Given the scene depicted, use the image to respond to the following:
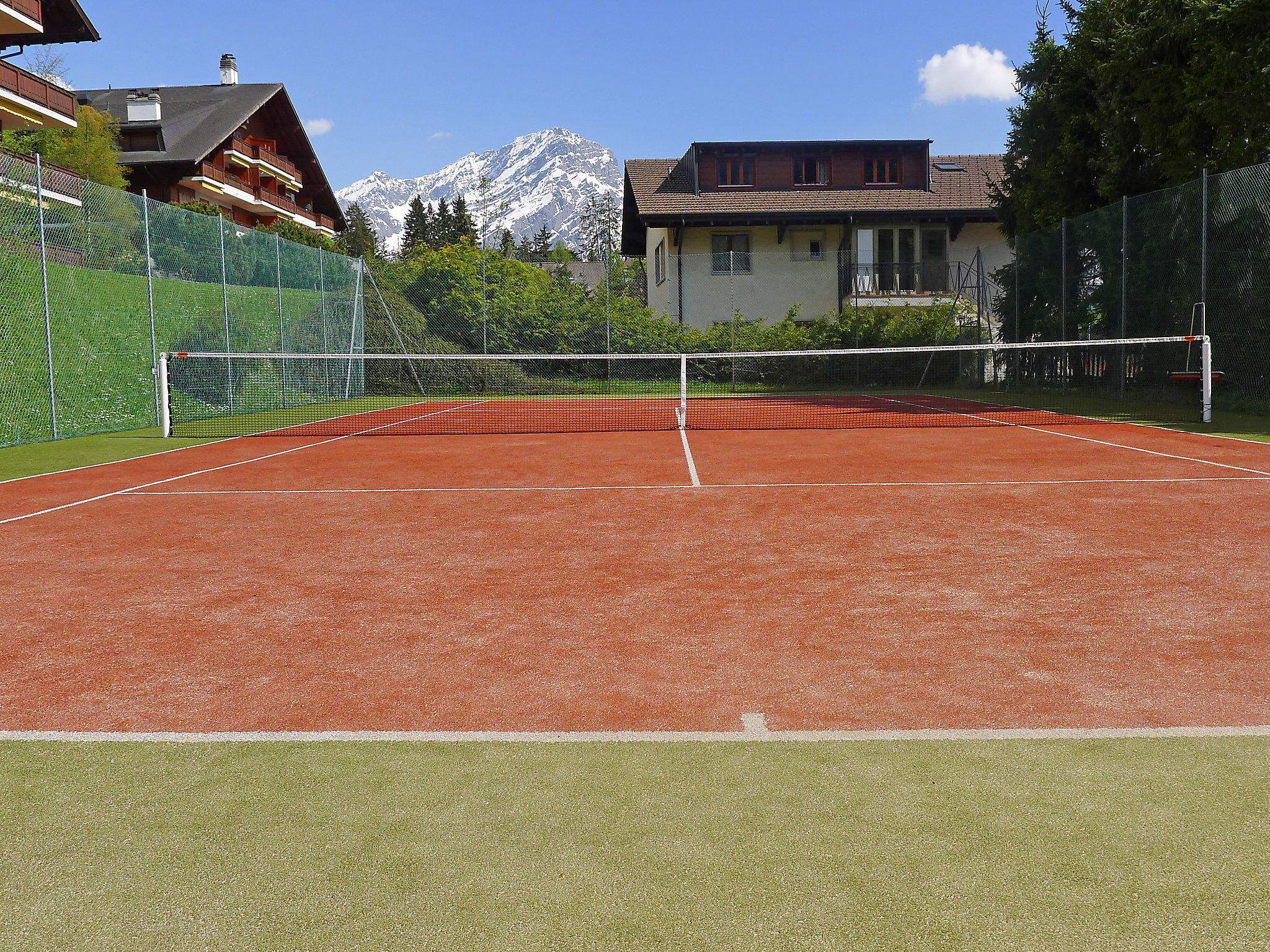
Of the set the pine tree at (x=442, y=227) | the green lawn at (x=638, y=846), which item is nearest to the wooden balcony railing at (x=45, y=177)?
the green lawn at (x=638, y=846)

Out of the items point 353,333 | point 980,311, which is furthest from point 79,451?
point 980,311

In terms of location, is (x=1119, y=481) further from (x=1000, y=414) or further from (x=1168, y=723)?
(x=1000, y=414)

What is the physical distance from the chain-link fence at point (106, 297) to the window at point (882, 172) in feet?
77.1

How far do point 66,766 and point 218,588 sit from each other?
106 inches

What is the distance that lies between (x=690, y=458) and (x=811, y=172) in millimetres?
28453

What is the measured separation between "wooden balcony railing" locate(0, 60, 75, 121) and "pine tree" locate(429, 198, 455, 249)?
48565mm

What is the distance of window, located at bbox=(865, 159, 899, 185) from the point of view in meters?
38.7

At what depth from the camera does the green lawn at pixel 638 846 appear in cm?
251

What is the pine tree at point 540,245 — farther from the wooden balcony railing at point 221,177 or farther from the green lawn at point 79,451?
the green lawn at point 79,451

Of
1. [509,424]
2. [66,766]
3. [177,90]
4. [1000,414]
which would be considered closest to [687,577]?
[66,766]

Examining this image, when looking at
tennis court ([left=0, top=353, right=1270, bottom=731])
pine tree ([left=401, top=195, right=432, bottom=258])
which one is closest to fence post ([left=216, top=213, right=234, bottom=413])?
tennis court ([left=0, top=353, right=1270, bottom=731])

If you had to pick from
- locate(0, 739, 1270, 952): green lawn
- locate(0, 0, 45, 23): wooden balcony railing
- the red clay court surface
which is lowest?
locate(0, 739, 1270, 952): green lawn

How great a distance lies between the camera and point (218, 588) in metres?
6.17

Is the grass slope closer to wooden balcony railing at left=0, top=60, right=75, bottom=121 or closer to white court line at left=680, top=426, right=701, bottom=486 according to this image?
white court line at left=680, top=426, right=701, bottom=486
